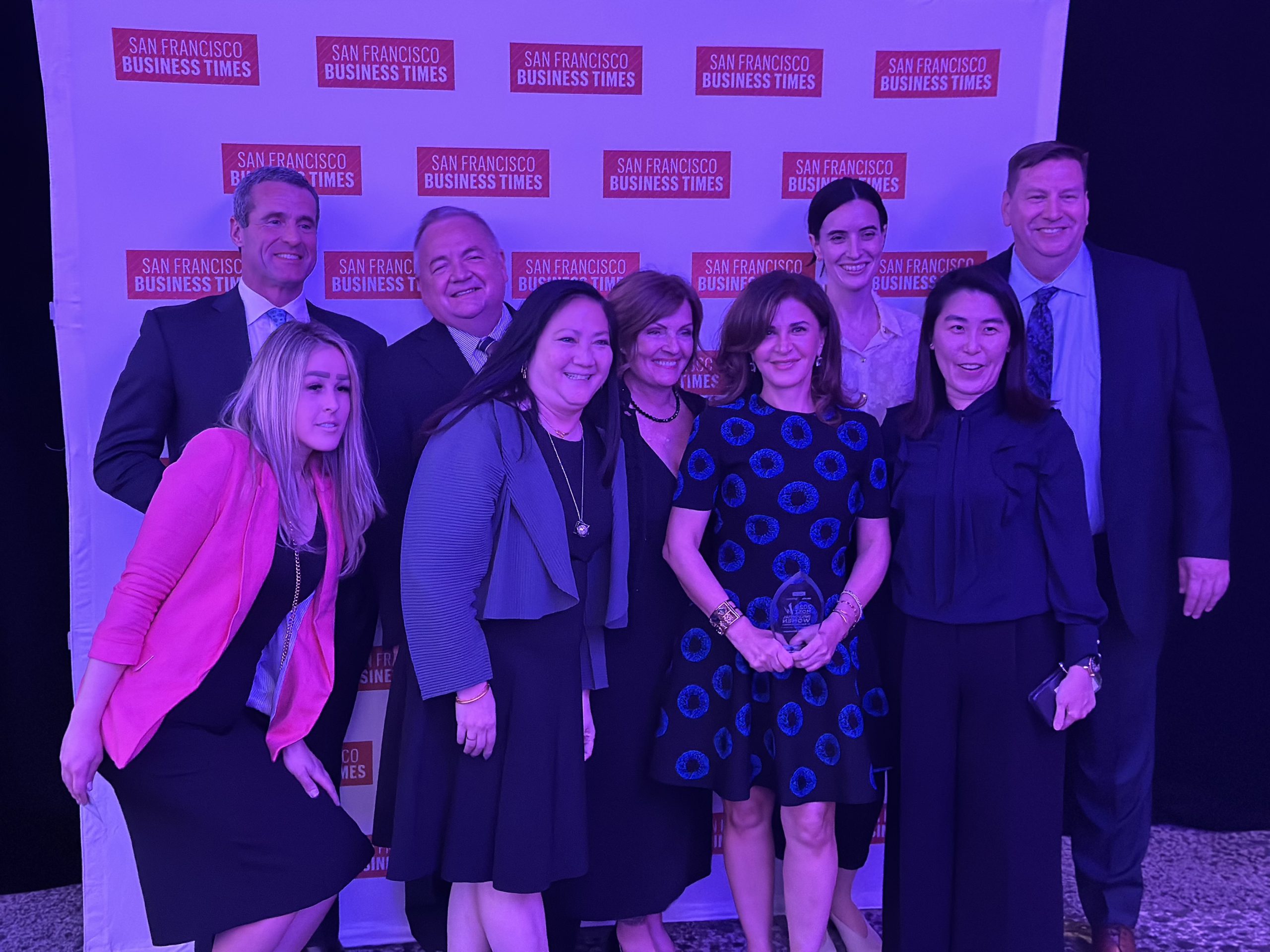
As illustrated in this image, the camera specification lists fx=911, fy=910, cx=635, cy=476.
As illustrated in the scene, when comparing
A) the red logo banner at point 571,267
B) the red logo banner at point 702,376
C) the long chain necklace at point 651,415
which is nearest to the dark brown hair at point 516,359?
the long chain necklace at point 651,415

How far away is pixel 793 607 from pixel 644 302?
82 cm

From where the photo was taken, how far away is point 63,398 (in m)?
2.63

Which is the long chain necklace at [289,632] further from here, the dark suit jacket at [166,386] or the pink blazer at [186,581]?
the dark suit jacket at [166,386]

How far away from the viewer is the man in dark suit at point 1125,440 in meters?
2.49

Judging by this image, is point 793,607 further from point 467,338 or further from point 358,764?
point 358,764

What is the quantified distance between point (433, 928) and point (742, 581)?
4.34 ft

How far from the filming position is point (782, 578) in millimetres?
2135

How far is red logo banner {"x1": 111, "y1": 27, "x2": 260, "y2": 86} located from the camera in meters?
2.59

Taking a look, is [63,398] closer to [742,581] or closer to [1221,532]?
[742,581]

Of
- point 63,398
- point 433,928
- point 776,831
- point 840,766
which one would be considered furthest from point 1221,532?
point 63,398

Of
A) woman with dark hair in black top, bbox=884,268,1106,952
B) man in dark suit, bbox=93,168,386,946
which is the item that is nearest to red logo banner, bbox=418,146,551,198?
man in dark suit, bbox=93,168,386,946

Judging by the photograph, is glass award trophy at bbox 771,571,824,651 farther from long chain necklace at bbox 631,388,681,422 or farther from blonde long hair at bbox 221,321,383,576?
blonde long hair at bbox 221,321,383,576

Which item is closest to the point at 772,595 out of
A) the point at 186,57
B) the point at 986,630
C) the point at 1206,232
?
the point at 986,630

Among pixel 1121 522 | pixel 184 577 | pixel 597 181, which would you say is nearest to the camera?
pixel 184 577
